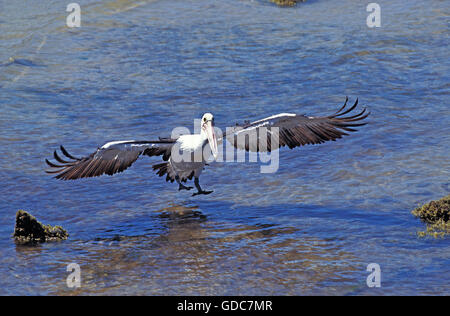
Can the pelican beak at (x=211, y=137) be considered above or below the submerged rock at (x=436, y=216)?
above

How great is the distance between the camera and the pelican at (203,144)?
952 cm

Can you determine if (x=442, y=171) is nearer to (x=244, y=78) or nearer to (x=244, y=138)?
(x=244, y=138)

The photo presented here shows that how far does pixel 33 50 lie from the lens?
17.7m

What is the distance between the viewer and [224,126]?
1325 cm

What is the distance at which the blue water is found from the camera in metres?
7.89

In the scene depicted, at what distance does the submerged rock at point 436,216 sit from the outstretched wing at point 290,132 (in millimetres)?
1531

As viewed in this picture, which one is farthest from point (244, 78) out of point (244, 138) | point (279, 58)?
point (244, 138)

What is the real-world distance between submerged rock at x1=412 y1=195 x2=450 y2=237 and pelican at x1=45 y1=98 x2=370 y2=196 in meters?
1.43
